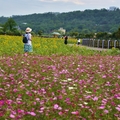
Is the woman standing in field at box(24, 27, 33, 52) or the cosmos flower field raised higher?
the woman standing in field at box(24, 27, 33, 52)

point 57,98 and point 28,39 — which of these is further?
point 28,39

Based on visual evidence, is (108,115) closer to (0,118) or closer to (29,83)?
Result: (0,118)

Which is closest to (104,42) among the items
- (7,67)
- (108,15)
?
(7,67)

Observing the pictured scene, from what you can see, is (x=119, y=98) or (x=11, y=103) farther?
(x=119, y=98)

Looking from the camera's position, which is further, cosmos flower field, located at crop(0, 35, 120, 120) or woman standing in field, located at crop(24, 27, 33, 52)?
woman standing in field, located at crop(24, 27, 33, 52)

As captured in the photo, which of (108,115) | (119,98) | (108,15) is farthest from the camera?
(108,15)

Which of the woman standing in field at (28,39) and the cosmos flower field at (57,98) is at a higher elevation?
the woman standing in field at (28,39)

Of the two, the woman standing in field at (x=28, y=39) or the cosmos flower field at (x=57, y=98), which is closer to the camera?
the cosmos flower field at (x=57, y=98)

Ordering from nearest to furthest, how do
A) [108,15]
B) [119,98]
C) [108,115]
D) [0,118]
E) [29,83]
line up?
[0,118], [108,115], [119,98], [29,83], [108,15]

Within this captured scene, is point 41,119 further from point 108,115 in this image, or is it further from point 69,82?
point 69,82

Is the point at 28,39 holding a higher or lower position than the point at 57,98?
higher

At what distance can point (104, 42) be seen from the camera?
3647 cm

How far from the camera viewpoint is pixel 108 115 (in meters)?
4.41

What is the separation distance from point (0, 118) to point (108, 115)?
53.4 inches
